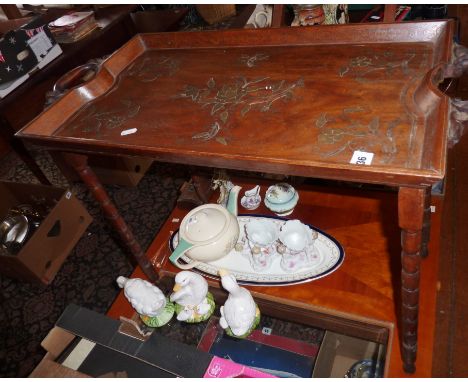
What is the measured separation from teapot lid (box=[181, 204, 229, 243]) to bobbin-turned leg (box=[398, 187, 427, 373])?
1.62 feet

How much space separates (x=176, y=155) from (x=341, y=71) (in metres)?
0.42

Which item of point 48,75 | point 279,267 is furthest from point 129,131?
point 48,75

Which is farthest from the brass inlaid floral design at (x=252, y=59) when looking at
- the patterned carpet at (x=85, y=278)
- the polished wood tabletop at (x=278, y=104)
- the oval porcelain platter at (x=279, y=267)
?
the patterned carpet at (x=85, y=278)

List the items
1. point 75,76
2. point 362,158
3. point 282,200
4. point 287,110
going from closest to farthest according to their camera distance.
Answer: point 362,158
point 287,110
point 75,76
point 282,200

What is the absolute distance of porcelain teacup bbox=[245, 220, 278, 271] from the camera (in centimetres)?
113

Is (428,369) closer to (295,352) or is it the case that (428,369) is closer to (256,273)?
(295,352)

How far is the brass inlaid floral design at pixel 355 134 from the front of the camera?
61 centimetres

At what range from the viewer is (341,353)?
105 centimetres

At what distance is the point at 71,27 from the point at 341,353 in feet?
6.62

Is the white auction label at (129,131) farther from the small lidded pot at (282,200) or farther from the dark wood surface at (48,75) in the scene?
the dark wood surface at (48,75)

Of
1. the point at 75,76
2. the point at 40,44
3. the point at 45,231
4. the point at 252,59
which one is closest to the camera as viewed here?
the point at 252,59

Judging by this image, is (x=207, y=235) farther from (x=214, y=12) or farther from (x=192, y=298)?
(x=214, y=12)

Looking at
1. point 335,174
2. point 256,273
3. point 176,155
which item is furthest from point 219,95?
point 256,273

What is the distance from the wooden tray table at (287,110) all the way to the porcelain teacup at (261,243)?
0.37m
